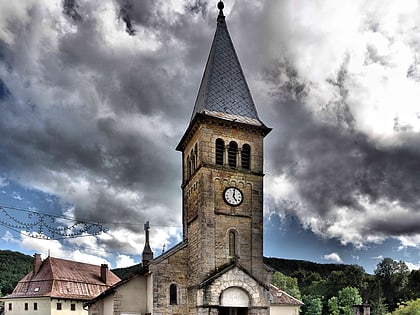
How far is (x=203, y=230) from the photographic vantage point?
2883cm

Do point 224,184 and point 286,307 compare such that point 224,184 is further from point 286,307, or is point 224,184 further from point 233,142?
point 286,307

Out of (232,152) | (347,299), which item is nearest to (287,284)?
(347,299)

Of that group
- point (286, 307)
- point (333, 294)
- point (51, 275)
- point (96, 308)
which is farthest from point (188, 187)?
point (333, 294)

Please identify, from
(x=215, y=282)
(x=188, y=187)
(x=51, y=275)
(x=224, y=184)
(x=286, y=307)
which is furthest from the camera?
(x=51, y=275)

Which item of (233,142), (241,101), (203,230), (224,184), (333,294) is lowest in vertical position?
(333,294)

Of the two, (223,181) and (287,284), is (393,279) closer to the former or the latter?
(287,284)

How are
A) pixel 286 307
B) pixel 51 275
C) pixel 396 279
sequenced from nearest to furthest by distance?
pixel 286 307 < pixel 51 275 < pixel 396 279

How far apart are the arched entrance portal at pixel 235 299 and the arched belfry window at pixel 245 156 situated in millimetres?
8307

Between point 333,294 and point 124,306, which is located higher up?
point 124,306

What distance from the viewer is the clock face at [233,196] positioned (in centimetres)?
3029

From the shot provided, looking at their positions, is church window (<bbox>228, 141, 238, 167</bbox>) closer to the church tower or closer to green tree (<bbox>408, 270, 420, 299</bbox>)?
the church tower

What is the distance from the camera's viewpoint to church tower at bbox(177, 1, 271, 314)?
29062 millimetres

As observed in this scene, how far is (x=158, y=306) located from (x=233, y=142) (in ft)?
38.5

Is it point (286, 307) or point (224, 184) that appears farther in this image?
point (286, 307)
